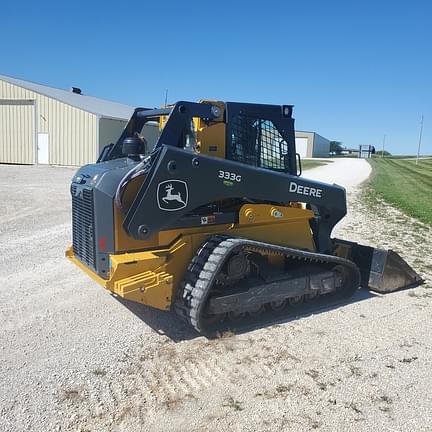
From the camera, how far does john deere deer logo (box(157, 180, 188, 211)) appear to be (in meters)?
4.48

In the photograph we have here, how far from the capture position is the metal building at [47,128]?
26922mm

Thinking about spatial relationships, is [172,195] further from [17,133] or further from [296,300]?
[17,133]

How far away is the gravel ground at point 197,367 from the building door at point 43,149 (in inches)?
913

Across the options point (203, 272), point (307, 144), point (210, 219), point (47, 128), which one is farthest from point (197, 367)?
point (307, 144)

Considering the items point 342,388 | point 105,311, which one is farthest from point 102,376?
point 342,388

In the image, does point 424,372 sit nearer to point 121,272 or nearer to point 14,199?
point 121,272

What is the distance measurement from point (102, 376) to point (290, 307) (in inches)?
96.4

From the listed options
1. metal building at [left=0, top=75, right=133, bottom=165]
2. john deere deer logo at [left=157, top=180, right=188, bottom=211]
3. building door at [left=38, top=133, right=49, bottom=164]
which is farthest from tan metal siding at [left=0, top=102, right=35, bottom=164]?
john deere deer logo at [left=157, top=180, right=188, bottom=211]

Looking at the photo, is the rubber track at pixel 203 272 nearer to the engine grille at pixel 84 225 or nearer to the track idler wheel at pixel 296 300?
the track idler wheel at pixel 296 300

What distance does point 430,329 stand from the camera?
5125mm

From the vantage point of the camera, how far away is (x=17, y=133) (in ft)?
92.9

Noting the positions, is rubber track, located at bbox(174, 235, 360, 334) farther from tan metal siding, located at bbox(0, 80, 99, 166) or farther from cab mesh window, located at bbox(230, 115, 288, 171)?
tan metal siding, located at bbox(0, 80, 99, 166)

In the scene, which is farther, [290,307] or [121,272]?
[290,307]

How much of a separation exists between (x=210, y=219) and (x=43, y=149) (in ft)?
Answer: 84.0
